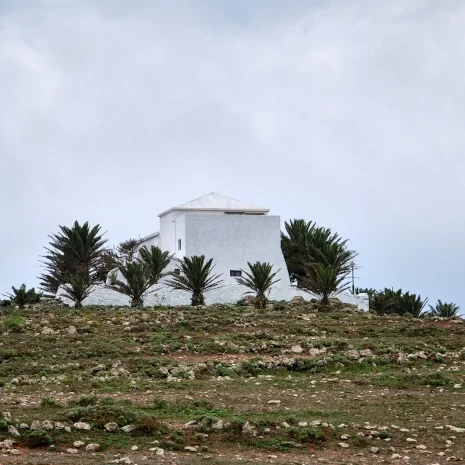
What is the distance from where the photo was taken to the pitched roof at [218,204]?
43500 mm

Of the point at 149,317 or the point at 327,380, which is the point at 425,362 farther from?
the point at 149,317

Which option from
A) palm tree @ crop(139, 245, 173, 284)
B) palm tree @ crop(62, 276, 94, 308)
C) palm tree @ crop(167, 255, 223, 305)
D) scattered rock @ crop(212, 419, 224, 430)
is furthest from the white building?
scattered rock @ crop(212, 419, 224, 430)

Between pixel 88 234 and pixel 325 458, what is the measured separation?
1052 inches

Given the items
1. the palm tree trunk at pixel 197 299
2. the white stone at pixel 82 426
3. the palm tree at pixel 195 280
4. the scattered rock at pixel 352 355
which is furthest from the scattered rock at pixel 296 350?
the palm tree trunk at pixel 197 299

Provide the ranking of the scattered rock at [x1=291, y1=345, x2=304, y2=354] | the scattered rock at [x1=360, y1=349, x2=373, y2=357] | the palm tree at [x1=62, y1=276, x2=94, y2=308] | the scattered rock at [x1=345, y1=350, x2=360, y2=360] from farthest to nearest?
the palm tree at [x1=62, y1=276, x2=94, y2=308] → the scattered rock at [x1=291, y1=345, x2=304, y2=354] → the scattered rock at [x1=360, y1=349, x2=373, y2=357] → the scattered rock at [x1=345, y1=350, x2=360, y2=360]

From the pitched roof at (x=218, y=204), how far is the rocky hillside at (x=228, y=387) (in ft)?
48.5

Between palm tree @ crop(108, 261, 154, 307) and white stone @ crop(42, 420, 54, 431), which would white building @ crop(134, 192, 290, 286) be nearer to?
palm tree @ crop(108, 261, 154, 307)

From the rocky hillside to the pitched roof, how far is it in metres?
14.8

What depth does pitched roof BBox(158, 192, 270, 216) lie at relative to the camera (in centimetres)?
4350

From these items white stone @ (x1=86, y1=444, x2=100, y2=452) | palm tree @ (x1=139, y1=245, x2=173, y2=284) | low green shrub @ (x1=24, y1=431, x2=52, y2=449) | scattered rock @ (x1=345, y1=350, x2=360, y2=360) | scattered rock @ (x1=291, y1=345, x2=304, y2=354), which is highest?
palm tree @ (x1=139, y1=245, x2=173, y2=284)

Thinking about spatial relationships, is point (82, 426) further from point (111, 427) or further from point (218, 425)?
point (218, 425)

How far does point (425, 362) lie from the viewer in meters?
19.8

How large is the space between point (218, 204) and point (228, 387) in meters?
28.9

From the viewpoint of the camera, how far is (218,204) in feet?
145
